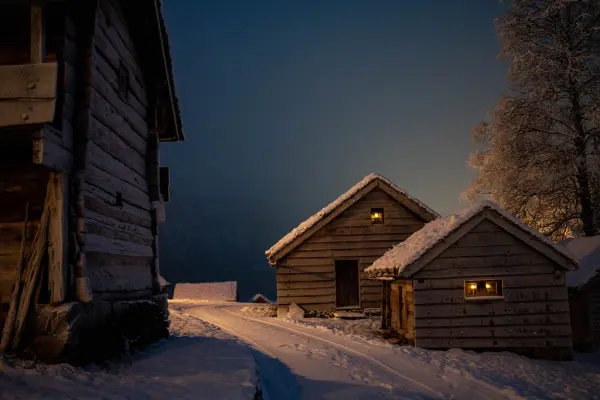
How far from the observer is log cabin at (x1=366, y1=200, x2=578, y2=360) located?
13.8m

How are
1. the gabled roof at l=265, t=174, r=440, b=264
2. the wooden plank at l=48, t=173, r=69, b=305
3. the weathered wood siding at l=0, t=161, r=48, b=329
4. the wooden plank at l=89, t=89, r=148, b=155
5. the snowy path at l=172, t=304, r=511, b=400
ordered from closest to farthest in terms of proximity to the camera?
the wooden plank at l=48, t=173, r=69, b=305 → the weathered wood siding at l=0, t=161, r=48, b=329 → the wooden plank at l=89, t=89, r=148, b=155 → the snowy path at l=172, t=304, r=511, b=400 → the gabled roof at l=265, t=174, r=440, b=264

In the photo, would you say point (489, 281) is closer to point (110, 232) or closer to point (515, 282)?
point (515, 282)

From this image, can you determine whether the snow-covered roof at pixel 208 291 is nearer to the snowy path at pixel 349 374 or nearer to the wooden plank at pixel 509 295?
the snowy path at pixel 349 374

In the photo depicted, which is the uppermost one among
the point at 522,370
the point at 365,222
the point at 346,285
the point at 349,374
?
the point at 365,222

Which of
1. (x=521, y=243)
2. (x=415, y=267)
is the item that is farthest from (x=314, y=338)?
(x=521, y=243)

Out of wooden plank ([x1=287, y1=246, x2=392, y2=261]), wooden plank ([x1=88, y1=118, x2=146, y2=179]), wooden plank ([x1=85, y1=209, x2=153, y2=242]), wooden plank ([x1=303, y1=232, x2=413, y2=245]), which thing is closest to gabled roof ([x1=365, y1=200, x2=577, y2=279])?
wooden plank ([x1=287, y1=246, x2=392, y2=261])

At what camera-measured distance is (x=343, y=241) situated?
21.5 m

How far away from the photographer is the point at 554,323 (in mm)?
13891

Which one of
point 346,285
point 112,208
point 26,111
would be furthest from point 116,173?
point 346,285

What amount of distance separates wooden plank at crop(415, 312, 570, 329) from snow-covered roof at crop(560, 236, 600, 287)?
262 centimetres

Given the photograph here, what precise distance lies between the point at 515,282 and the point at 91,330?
475 inches

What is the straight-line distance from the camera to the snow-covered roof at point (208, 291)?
136ft

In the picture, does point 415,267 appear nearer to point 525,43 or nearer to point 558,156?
point 558,156

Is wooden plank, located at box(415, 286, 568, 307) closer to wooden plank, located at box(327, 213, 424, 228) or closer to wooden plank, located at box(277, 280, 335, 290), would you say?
wooden plank, located at box(277, 280, 335, 290)
